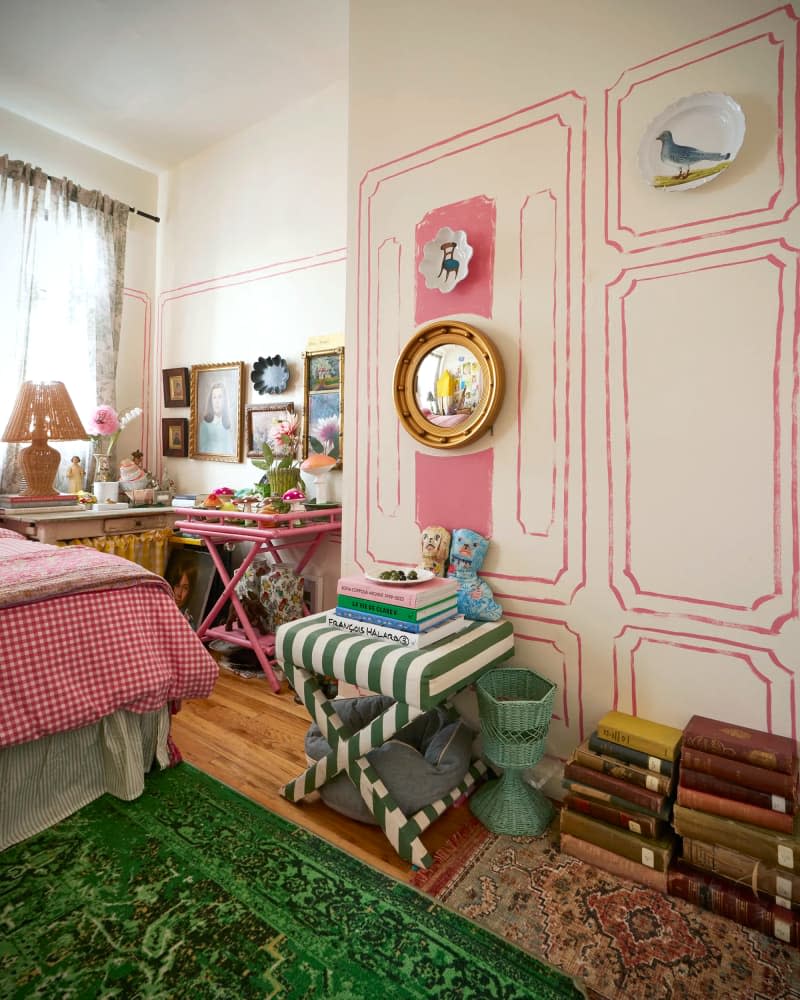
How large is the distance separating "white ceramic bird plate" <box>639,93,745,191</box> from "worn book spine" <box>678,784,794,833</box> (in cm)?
187

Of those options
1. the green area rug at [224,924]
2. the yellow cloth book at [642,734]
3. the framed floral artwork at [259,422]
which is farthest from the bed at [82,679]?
the framed floral artwork at [259,422]

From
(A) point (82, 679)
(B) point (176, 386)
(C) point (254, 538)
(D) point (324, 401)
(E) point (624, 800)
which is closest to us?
(E) point (624, 800)

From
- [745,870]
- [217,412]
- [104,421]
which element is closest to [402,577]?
[745,870]

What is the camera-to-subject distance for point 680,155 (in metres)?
1.81

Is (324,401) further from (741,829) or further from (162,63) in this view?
(741,829)

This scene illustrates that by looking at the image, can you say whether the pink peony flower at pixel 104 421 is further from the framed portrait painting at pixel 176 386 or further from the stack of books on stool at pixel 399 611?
the stack of books on stool at pixel 399 611

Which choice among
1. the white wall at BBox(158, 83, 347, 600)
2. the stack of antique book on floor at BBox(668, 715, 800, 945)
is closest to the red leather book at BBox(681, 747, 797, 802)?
the stack of antique book on floor at BBox(668, 715, 800, 945)

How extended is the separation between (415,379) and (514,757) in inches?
60.7

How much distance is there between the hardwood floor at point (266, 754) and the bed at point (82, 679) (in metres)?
0.25

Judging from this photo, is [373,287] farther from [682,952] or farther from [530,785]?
[682,952]

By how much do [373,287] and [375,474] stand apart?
2.88 ft

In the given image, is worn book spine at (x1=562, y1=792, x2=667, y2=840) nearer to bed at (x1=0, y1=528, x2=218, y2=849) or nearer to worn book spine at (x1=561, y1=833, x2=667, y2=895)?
worn book spine at (x1=561, y1=833, x2=667, y2=895)

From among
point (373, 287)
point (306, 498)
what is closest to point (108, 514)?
point (306, 498)

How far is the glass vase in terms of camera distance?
351 centimetres
